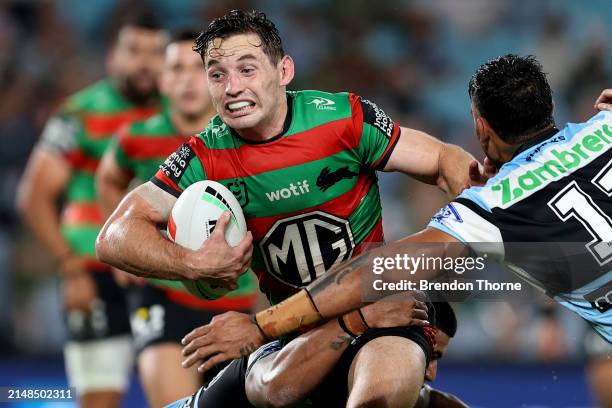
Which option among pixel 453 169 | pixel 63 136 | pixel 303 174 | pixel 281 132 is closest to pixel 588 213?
pixel 453 169

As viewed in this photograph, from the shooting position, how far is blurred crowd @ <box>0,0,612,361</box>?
8.90 meters

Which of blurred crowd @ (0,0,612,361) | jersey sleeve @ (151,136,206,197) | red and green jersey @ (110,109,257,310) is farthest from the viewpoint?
blurred crowd @ (0,0,612,361)

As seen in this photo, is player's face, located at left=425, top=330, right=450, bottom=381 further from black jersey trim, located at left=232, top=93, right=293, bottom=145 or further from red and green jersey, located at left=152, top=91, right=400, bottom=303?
black jersey trim, located at left=232, top=93, right=293, bottom=145

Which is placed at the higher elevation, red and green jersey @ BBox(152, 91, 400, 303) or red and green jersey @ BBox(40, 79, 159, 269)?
red and green jersey @ BBox(40, 79, 159, 269)

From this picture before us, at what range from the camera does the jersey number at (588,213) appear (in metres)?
3.82

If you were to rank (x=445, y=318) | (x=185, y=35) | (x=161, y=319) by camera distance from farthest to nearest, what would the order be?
(x=185, y=35) < (x=161, y=319) < (x=445, y=318)

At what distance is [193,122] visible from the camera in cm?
635

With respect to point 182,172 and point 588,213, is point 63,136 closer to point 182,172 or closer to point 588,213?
point 182,172

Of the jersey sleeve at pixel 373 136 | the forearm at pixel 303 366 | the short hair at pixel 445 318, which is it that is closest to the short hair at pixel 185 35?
the jersey sleeve at pixel 373 136

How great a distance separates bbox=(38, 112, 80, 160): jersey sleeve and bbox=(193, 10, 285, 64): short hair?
10.3 ft

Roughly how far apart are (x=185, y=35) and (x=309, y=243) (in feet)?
7.89

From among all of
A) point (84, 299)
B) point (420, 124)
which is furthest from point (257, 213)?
point (420, 124)

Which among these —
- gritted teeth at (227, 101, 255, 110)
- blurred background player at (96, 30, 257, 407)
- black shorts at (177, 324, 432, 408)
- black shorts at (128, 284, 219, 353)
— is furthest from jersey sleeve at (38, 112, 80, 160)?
gritted teeth at (227, 101, 255, 110)

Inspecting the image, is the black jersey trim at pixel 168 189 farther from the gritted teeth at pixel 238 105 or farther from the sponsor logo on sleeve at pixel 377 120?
the sponsor logo on sleeve at pixel 377 120
